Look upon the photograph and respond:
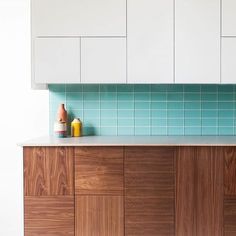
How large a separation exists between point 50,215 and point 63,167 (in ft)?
1.03

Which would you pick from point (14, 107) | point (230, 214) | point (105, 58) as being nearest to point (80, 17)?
point (105, 58)

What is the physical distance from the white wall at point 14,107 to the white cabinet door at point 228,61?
1388 millimetres

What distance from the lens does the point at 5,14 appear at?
248cm

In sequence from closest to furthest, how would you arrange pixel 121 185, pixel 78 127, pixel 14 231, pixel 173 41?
1. pixel 121 185
2. pixel 173 41
3. pixel 78 127
4. pixel 14 231

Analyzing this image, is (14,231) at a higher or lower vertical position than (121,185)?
lower

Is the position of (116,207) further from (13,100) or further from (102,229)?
(13,100)

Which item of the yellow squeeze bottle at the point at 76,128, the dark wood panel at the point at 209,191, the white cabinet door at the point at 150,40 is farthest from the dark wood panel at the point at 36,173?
the dark wood panel at the point at 209,191

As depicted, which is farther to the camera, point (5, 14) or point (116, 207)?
point (5, 14)

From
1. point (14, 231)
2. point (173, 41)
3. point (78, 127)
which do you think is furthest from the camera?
point (14, 231)

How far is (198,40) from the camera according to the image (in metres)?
2.09

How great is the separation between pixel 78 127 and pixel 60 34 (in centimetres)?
71

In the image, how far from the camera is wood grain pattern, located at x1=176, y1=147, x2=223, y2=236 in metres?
1.89

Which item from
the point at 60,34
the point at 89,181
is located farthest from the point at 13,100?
the point at 89,181

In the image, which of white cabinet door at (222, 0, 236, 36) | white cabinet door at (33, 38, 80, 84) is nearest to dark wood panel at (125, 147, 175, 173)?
white cabinet door at (33, 38, 80, 84)
